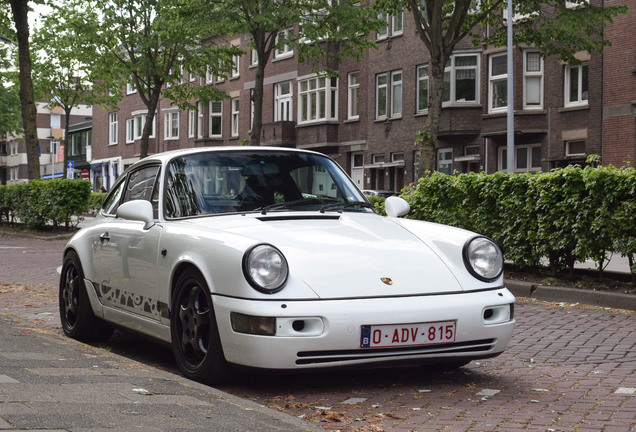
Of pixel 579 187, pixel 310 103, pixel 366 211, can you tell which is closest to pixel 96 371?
pixel 366 211

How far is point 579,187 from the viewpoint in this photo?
11.5m

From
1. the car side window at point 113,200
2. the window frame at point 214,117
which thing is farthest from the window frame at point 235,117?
the car side window at point 113,200

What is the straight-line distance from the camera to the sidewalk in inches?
161

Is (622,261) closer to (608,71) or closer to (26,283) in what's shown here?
(26,283)

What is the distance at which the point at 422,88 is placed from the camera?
134 feet

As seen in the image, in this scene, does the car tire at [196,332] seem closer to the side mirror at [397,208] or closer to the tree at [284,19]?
the side mirror at [397,208]

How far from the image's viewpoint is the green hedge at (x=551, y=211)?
430 inches

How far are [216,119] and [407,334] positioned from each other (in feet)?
176

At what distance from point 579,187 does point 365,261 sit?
6.45 meters

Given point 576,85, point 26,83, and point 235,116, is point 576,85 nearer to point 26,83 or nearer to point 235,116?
point 26,83

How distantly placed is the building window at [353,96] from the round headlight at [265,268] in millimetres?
40344

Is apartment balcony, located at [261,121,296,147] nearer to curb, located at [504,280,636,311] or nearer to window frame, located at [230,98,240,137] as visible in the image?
window frame, located at [230,98,240,137]

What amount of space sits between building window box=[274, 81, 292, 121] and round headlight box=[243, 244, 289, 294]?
4480cm

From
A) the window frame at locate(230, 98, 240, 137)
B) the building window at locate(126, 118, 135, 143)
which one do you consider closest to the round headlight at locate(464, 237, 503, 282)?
the window frame at locate(230, 98, 240, 137)
